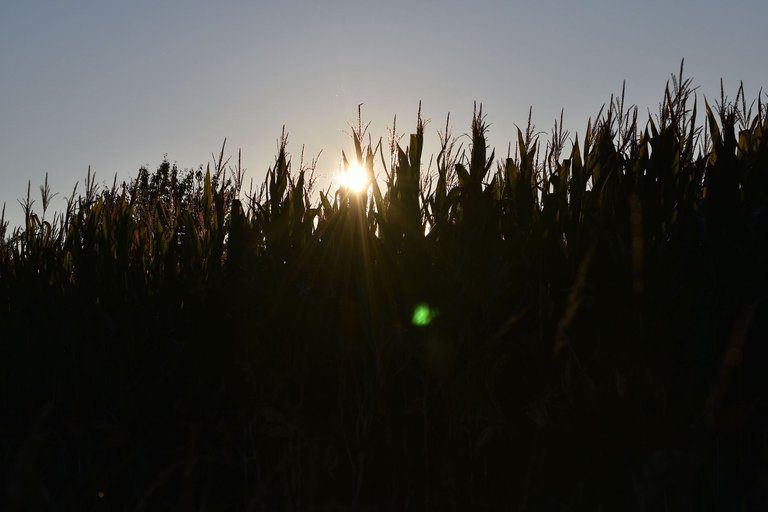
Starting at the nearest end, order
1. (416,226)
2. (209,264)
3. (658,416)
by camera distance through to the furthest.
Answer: (658,416)
(416,226)
(209,264)

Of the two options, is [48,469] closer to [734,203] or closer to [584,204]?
[584,204]

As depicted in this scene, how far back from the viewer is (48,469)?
13.5 feet

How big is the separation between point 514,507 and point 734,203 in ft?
5.27

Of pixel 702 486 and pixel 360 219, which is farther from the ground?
pixel 360 219

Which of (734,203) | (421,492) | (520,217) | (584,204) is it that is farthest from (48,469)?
(734,203)

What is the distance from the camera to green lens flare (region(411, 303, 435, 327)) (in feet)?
10.5

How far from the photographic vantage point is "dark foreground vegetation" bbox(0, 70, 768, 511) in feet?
10.1

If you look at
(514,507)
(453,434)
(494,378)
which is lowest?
(514,507)

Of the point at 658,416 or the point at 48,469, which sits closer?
the point at 658,416

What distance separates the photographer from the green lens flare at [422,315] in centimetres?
320

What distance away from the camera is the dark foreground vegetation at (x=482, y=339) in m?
3.07

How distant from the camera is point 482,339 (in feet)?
10.6

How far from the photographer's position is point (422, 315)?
3219 mm

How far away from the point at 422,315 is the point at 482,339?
0.91 feet
